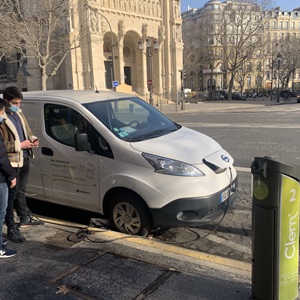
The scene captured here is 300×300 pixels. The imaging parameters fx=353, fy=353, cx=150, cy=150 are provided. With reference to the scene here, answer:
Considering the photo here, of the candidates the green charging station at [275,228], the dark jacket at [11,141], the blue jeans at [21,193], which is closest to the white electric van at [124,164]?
the blue jeans at [21,193]

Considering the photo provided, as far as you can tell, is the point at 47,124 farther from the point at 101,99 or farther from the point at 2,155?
the point at 2,155

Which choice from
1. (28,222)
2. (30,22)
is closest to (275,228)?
(28,222)

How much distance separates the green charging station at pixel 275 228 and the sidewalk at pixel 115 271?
33 cm

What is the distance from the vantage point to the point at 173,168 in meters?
3.99

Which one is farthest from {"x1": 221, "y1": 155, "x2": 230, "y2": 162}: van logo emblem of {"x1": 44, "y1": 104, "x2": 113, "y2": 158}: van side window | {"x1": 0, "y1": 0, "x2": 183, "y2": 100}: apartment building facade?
{"x1": 0, "y1": 0, "x2": 183, "y2": 100}: apartment building facade

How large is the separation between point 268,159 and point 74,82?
133 feet

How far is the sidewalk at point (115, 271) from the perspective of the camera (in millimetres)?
2961

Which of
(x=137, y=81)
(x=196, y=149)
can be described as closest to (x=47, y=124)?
(x=196, y=149)

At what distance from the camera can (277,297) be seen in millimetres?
2627

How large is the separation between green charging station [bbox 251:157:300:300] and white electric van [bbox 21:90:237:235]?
136cm

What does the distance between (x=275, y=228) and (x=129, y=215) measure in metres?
2.10

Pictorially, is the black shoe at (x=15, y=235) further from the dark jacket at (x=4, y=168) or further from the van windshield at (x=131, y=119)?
the van windshield at (x=131, y=119)

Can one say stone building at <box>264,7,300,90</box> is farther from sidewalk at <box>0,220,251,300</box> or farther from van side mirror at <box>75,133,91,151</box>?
sidewalk at <box>0,220,251,300</box>

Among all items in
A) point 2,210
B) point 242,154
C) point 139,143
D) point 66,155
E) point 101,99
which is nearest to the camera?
point 2,210
